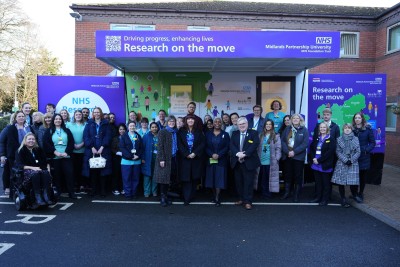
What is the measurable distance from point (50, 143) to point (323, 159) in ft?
17.7

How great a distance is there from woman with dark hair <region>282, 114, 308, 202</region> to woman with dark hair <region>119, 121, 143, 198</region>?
3.06 metres

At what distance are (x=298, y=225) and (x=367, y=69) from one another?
12.0 metres

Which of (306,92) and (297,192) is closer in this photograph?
(297,192)

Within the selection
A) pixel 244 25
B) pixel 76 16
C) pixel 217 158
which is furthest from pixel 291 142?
pixel 76 16

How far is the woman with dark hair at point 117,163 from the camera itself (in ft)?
23.8

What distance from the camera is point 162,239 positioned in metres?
4.68

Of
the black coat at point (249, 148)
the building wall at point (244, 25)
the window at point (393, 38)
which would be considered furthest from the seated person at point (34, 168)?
the window at point (393, 38)

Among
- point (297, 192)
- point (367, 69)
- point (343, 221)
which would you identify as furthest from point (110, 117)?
point (367, 69)

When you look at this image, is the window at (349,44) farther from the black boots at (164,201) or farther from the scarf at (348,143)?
the black boots at (164,201)

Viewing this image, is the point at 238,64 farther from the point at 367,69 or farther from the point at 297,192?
the point at 367,69

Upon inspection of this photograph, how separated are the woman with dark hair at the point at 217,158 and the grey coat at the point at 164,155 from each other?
2.48 ft

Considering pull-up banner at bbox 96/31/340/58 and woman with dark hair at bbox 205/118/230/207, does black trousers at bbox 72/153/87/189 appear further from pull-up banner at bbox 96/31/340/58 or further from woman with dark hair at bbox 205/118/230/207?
woman with dark hair at bbox 205/118/230/207

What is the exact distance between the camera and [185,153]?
6.57 m

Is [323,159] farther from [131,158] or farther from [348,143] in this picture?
[131,158]
